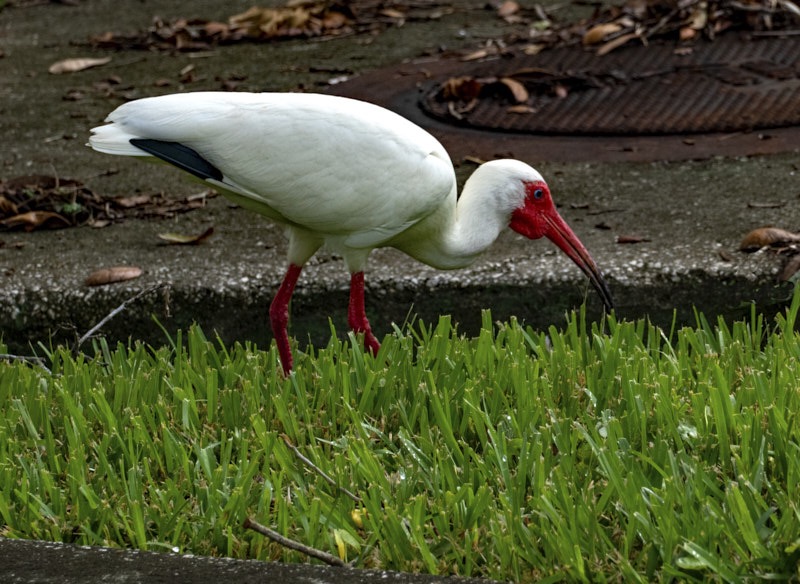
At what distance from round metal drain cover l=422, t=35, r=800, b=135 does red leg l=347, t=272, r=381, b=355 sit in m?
1.68

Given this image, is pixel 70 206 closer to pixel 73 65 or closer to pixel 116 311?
pixel 116 311

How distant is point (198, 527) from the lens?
8.21 ft

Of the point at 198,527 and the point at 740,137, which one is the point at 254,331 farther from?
the point at 740,137

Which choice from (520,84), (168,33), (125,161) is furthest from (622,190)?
(168,33)

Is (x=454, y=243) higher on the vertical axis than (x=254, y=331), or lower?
higher

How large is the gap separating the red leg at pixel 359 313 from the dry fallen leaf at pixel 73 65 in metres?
3.88

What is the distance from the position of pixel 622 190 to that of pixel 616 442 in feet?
7.05

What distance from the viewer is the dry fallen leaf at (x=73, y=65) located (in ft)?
23.5

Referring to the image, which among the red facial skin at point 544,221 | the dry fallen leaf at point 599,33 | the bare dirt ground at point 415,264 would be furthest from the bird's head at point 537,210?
the dry fallen leaf at point 599,33

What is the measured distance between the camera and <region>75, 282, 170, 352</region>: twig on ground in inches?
147

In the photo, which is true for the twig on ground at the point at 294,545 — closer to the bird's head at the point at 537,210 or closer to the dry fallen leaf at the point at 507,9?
the bird's head at the point at 537,210

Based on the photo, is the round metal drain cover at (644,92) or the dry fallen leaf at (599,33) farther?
the dry fallen leaf at (599,33)

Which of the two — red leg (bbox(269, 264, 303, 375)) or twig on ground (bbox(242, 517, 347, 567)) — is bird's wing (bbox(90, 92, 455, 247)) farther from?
twig on ground (bbox(242, 517, 347, 567))

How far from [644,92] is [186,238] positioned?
6.47ft
